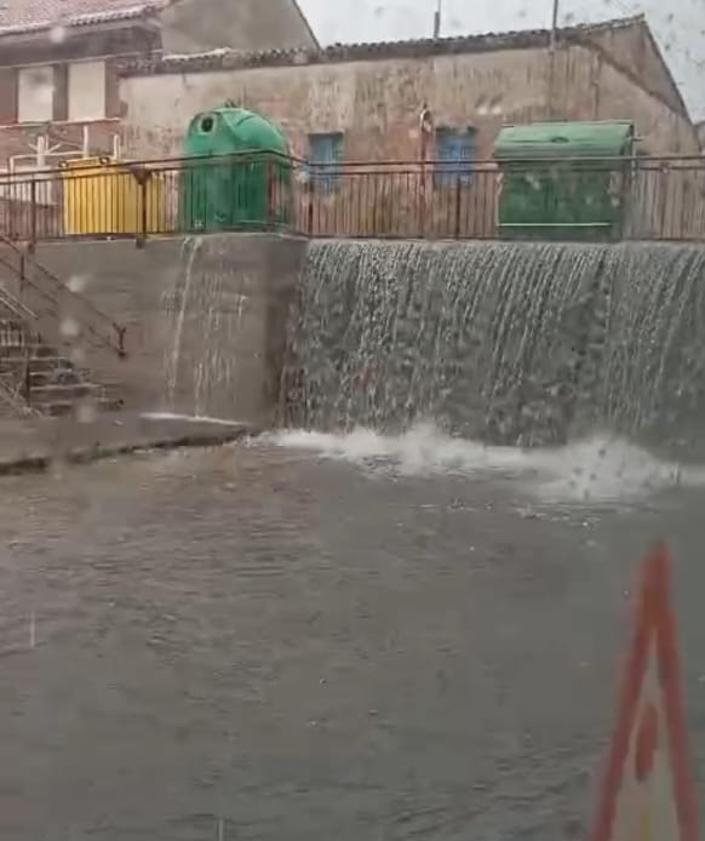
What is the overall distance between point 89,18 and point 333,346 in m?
11.3

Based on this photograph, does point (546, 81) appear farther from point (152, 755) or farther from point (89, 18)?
point (152, 755)

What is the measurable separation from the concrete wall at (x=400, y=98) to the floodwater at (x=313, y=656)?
1118cm

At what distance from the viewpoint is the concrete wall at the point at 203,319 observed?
14016mm

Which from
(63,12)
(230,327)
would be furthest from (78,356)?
(63,12)

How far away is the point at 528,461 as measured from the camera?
1238cm

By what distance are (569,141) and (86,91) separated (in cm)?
948

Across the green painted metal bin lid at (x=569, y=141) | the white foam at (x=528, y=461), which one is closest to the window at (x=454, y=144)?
the green painted metal bin lid at (x=569, y=141)

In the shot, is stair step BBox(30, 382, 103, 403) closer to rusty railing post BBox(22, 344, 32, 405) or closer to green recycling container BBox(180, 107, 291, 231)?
rusty railing post BBox(22, 344, 32, 405)

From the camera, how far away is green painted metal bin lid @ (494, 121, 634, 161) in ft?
56.0

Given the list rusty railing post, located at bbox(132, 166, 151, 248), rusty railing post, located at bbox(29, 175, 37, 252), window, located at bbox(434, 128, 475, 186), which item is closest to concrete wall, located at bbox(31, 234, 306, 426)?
rusty railing post, located at bbox(132, 166, 151, 248)

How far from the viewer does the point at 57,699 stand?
449 centimetres

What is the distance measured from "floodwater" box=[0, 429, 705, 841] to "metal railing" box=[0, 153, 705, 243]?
20.6ft

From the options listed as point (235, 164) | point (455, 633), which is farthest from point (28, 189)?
point (455, 633)

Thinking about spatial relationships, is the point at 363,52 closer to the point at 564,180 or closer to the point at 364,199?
the point at 364,199
